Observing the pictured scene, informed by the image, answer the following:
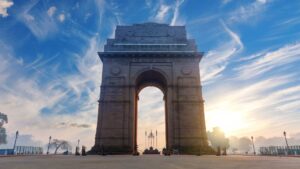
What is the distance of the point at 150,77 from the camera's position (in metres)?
36.3

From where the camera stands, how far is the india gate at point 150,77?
2906 centimetres

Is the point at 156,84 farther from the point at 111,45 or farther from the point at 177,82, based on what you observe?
the point at 111,45

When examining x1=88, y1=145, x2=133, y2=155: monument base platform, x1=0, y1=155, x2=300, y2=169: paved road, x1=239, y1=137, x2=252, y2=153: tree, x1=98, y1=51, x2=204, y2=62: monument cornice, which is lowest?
x1=0, y1=155, x2=300, y2=169: paved road

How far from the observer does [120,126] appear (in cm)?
2953

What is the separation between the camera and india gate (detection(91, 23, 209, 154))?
95.3ft

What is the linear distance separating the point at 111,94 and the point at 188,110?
1095cm

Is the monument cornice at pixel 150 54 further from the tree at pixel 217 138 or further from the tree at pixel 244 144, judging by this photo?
the tree at pixel 244 144

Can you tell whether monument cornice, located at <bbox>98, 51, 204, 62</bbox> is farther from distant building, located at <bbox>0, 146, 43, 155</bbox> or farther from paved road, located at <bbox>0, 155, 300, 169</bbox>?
distant building, located at <bbox>0, 146, 43, 155</bbox>

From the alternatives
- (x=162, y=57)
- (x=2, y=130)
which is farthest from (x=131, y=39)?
(x=2, y=130)

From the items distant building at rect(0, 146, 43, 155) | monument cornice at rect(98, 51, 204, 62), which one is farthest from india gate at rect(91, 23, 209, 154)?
distant building at rect(0, 146, 43, 155)

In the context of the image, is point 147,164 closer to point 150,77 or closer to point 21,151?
point 150,77

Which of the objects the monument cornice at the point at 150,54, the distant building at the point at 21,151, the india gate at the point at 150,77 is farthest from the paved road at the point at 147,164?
the distant building at the point at 21,151

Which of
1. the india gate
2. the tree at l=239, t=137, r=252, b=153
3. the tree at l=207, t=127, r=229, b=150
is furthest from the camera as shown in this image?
the tree at l=239, t=137, r=252, b=153

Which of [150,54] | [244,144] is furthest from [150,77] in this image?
[244,144]
